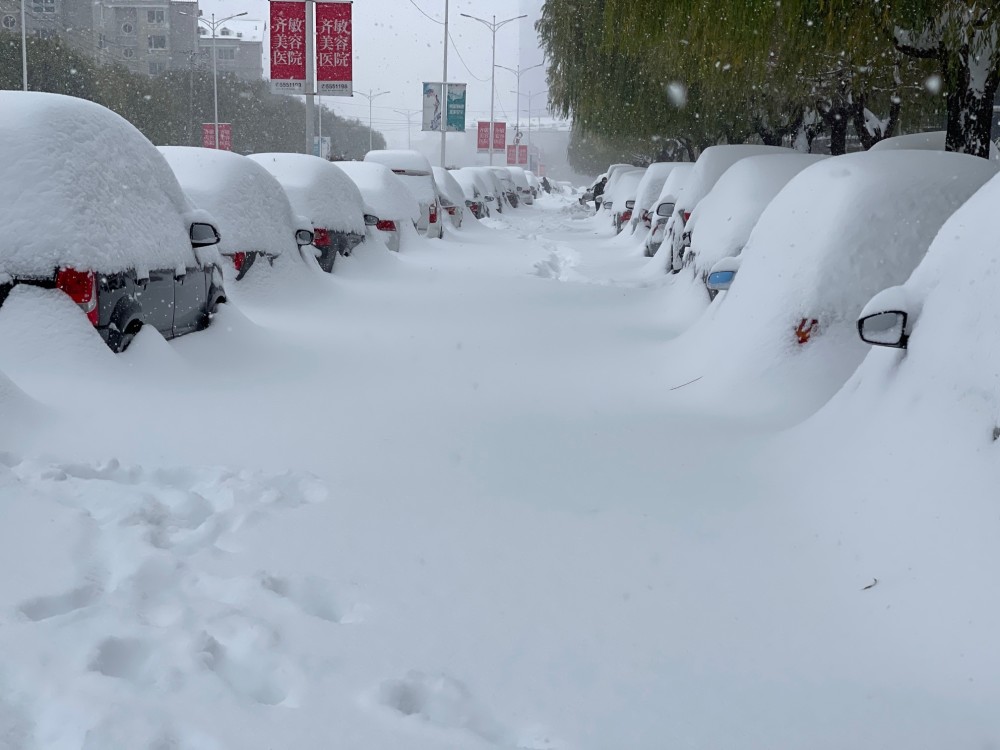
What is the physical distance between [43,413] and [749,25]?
215 inches

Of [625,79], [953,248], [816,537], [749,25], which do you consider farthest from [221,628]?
[625,79]

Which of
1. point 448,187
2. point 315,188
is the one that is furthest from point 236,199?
point 448,187

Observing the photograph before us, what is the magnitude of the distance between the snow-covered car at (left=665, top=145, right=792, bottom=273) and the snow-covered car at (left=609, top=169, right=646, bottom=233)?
826 cm

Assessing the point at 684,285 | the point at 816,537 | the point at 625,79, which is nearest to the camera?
the point at 816,537

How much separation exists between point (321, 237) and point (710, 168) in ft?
18.6

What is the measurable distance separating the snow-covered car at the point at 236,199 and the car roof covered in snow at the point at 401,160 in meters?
10.6

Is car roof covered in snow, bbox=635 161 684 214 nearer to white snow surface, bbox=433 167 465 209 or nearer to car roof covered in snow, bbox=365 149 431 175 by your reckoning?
car roof covered in snow, bbox=365 149 431 175

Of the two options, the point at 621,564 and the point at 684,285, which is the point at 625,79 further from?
the point at 621,564

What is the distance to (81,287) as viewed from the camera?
20.6 feet

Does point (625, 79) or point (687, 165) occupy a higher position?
point (625, 79)

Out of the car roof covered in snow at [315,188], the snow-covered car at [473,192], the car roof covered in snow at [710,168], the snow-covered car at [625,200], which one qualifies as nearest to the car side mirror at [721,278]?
the car roof covered in snow at [315,188]

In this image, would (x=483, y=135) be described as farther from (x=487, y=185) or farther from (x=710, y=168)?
(x=710, y=168)

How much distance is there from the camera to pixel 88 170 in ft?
21.9

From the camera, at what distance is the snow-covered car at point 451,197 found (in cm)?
2623
